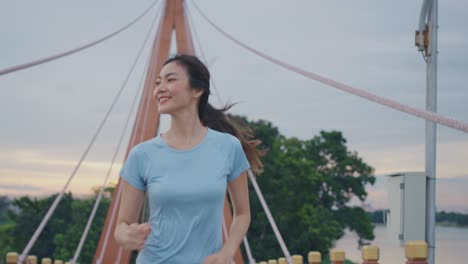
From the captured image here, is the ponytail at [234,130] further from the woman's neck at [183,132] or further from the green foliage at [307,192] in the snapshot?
the green foliage at [307,192]

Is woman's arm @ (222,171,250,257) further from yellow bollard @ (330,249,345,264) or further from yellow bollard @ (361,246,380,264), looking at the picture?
yellow bollard @ (330,249,345,264)

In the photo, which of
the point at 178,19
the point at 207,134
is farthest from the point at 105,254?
the point at 207,134

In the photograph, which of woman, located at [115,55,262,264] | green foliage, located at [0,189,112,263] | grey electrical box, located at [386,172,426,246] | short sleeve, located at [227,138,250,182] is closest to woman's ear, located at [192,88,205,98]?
woman, located at [115,55,262,264]

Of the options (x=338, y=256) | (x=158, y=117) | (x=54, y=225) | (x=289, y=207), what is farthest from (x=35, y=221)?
(x=338, y=256)

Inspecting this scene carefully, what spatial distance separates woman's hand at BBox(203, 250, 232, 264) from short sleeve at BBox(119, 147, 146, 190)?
291 millimetres

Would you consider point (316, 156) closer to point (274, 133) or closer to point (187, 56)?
point (274, 133)

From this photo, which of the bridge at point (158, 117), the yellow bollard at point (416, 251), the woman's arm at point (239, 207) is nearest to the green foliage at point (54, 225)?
the bridge at point (158, 117)

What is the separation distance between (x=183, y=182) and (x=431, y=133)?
8.52 ft

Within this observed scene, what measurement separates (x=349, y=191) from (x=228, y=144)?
2874cm

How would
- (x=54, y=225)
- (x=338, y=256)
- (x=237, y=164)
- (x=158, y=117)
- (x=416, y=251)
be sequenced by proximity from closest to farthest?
(x=237, y=164) < (x=416, y=251) < (x=338, y=256) < (x=158, y=117) < (x=54, y=225)

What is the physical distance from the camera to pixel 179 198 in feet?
6.99

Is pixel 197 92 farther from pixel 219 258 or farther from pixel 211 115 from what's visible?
pixel 219 258

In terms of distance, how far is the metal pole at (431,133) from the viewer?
4.20 m

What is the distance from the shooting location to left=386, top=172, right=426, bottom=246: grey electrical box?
4137 mm
